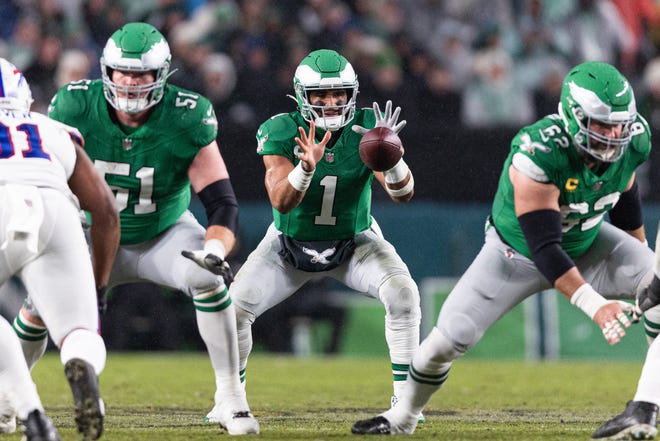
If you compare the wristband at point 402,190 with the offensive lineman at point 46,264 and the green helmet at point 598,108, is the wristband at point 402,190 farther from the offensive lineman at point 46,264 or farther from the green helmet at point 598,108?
the offensive lineman at point 46,264

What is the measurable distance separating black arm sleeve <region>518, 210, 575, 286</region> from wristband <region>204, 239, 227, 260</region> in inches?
51.1

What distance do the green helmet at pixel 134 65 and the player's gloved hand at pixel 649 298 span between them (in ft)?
7.64

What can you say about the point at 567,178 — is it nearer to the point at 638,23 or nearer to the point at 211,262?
the point at 211,262

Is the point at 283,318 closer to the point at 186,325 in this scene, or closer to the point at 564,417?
the point at 186,325

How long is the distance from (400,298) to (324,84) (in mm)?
1086

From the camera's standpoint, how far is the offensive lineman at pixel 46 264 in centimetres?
435

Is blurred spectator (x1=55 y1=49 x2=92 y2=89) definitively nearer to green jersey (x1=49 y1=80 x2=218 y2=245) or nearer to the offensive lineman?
green jersey (x1=49 y1=80 x2=218 y2=245)

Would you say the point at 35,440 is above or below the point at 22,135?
below

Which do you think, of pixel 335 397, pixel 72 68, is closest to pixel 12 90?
pixel 335 397

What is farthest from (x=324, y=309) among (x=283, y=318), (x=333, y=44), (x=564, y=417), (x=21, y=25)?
(x=564, y=417)

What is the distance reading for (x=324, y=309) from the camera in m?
10.8

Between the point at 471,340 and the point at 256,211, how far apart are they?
18.6 ft

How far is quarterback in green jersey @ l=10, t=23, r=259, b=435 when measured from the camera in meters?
5.62

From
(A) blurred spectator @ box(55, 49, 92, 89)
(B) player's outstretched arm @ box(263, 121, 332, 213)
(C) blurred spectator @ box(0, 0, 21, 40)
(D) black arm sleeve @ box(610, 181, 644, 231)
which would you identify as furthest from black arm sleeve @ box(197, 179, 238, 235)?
(C) blurred spectator @ box(0, 0, 21, 40)
